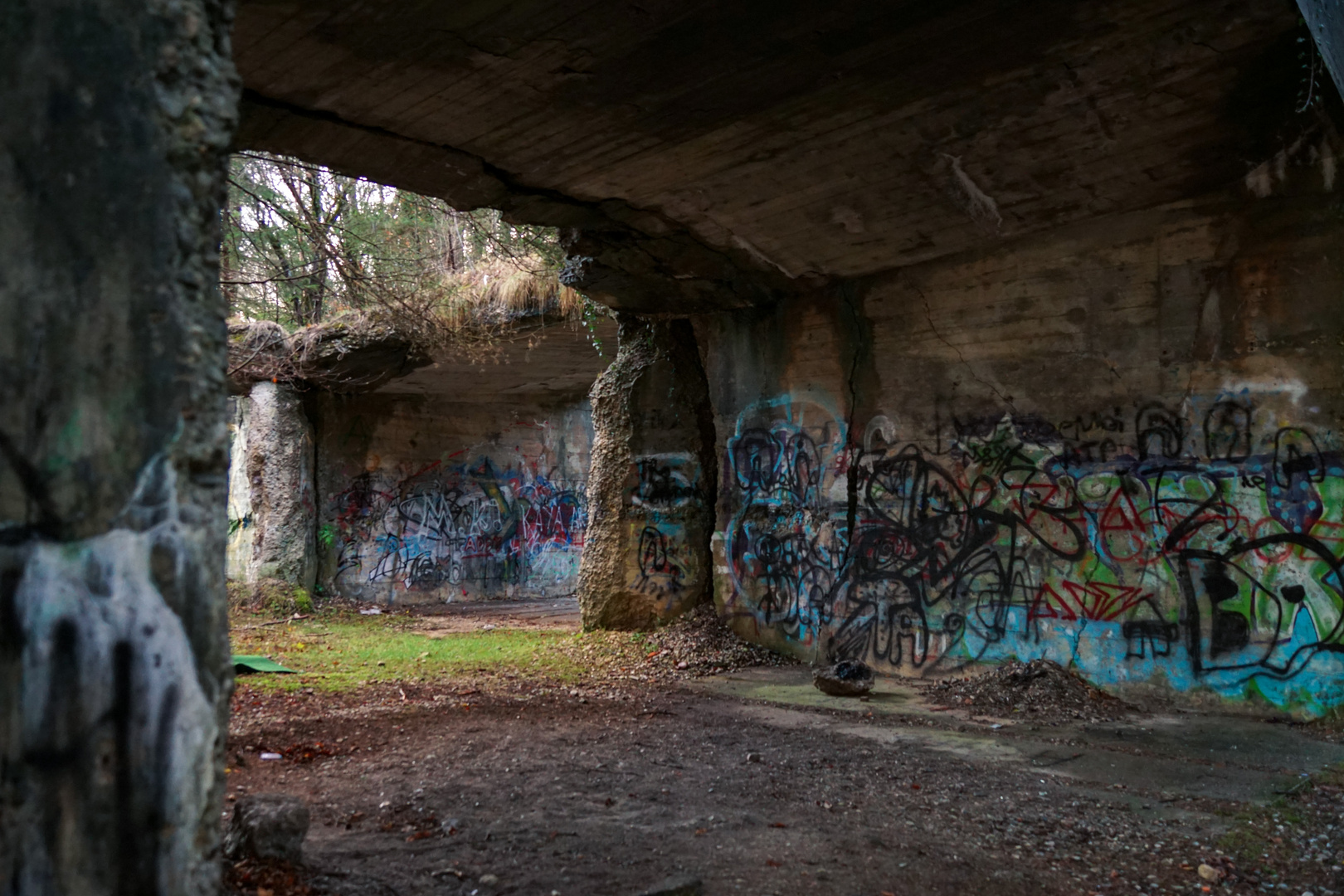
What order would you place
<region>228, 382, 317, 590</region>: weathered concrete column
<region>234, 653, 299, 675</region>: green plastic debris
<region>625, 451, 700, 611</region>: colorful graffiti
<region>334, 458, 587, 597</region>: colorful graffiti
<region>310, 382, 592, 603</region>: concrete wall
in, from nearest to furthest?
<region>234, 653, 299, 675</region>: green plastic debris → <region>625, 451, 700, 611</region>: colorful graffiti → <region>228, 382, 317, 590</region>: weathered concrete column → <region>310, 382, 592, 603</region>: concrete wall → <region>334, 458, 587, 597</region>: colorful graffiti

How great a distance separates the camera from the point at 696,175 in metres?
7.05

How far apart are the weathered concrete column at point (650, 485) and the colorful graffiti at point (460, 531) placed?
21.0 feet

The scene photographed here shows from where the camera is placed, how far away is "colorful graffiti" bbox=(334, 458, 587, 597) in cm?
1574

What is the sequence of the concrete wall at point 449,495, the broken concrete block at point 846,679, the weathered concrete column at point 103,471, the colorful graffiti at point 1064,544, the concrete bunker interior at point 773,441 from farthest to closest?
1. the concrete wall at point 449,495
2. the broken concrete block at point 846,679
3. the colorful graffiti at point 1064,544
4. the concrete bunker interior at point 773,441
5. the weathered concrete column at point 103,471

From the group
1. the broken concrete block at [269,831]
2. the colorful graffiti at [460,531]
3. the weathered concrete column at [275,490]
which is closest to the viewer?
the broken concrete block at [269,831]

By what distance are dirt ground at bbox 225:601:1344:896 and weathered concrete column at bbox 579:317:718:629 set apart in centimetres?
316

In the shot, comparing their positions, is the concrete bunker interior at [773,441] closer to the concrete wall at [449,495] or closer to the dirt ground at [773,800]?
the dirt ground at [773,800]

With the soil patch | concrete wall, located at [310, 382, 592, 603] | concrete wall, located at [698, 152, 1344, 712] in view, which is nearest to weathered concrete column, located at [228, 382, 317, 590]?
concrete wall, located at [310, 382, 592, 603]

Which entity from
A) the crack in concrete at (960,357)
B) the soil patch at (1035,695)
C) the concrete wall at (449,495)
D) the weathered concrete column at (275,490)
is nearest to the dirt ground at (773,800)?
the soil patch at (1035,695)

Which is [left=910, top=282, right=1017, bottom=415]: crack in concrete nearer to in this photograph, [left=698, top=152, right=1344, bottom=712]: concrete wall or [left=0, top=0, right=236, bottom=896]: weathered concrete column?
[left=698, top=152, right=1344, bottom=712]: concrete wall

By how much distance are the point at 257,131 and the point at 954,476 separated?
5.59m

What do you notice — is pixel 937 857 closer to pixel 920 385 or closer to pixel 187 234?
pixel 187 234

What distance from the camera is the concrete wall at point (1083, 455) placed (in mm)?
6082

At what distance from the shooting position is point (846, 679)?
24.6 ft
